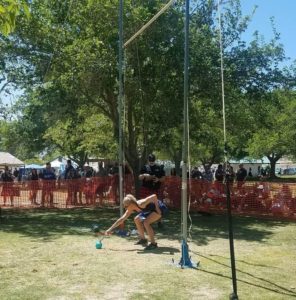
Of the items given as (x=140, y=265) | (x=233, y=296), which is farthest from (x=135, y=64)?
(x=233, y=296)

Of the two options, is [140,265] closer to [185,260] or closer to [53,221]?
[185,260]

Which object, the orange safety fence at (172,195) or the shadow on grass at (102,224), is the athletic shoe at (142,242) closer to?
→ the shadow on grass at (102,224)

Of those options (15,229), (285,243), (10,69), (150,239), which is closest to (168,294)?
(150,239)

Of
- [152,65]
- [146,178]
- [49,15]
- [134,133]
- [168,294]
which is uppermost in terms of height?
[49,15]

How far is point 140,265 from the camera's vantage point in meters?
8.13

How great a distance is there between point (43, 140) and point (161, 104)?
36.6 m

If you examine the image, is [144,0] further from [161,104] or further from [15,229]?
[15,229]

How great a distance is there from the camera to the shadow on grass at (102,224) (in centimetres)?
1171

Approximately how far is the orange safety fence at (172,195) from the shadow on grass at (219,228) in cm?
89

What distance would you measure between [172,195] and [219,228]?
5.38m

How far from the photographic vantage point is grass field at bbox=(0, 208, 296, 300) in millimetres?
6602

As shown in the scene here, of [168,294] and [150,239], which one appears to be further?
[150,239]

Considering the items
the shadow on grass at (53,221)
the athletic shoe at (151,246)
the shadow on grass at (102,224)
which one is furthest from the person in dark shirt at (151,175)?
the athletic shoe at (151,246)

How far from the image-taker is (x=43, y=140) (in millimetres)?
50688
